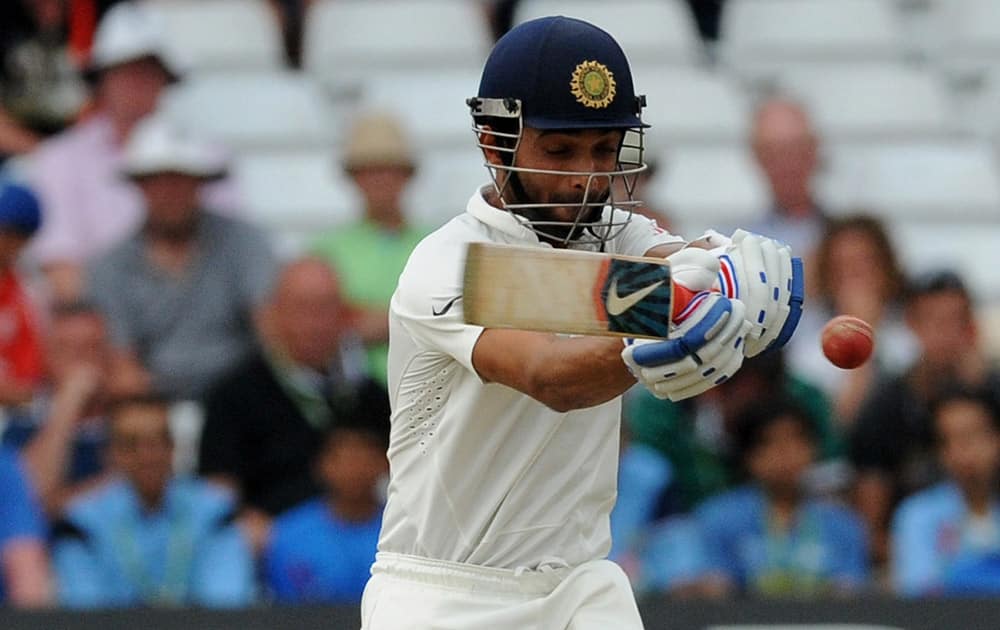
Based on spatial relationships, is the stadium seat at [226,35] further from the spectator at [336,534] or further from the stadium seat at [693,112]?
the spectator at [336,534]

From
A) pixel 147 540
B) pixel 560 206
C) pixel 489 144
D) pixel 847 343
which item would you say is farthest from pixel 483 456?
pixel 147 540

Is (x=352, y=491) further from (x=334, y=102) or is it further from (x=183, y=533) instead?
(x=334, y=102)

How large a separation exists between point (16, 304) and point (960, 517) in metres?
3.49

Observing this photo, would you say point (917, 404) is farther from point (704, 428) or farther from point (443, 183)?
point (443, 183)

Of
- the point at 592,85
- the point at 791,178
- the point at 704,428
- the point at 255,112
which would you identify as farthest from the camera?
the point at 255,112

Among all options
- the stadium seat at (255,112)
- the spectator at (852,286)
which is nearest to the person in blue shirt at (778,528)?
the spectator at (852,286)

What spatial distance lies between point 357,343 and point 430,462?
350 centimetres

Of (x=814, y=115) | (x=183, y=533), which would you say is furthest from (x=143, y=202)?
(x=814, y=115)

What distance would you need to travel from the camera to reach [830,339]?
345 cm

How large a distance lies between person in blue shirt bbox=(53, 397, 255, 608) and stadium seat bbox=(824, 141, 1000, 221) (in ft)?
11.4

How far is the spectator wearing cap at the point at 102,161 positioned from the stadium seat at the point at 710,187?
2043 mm

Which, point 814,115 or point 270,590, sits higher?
point 814,115

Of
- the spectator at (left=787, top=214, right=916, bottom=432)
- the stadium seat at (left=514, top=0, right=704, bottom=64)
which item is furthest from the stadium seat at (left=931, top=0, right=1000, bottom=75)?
the spectator at (left=787, top=214, right=916, bottom=432)

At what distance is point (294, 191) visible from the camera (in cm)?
850
